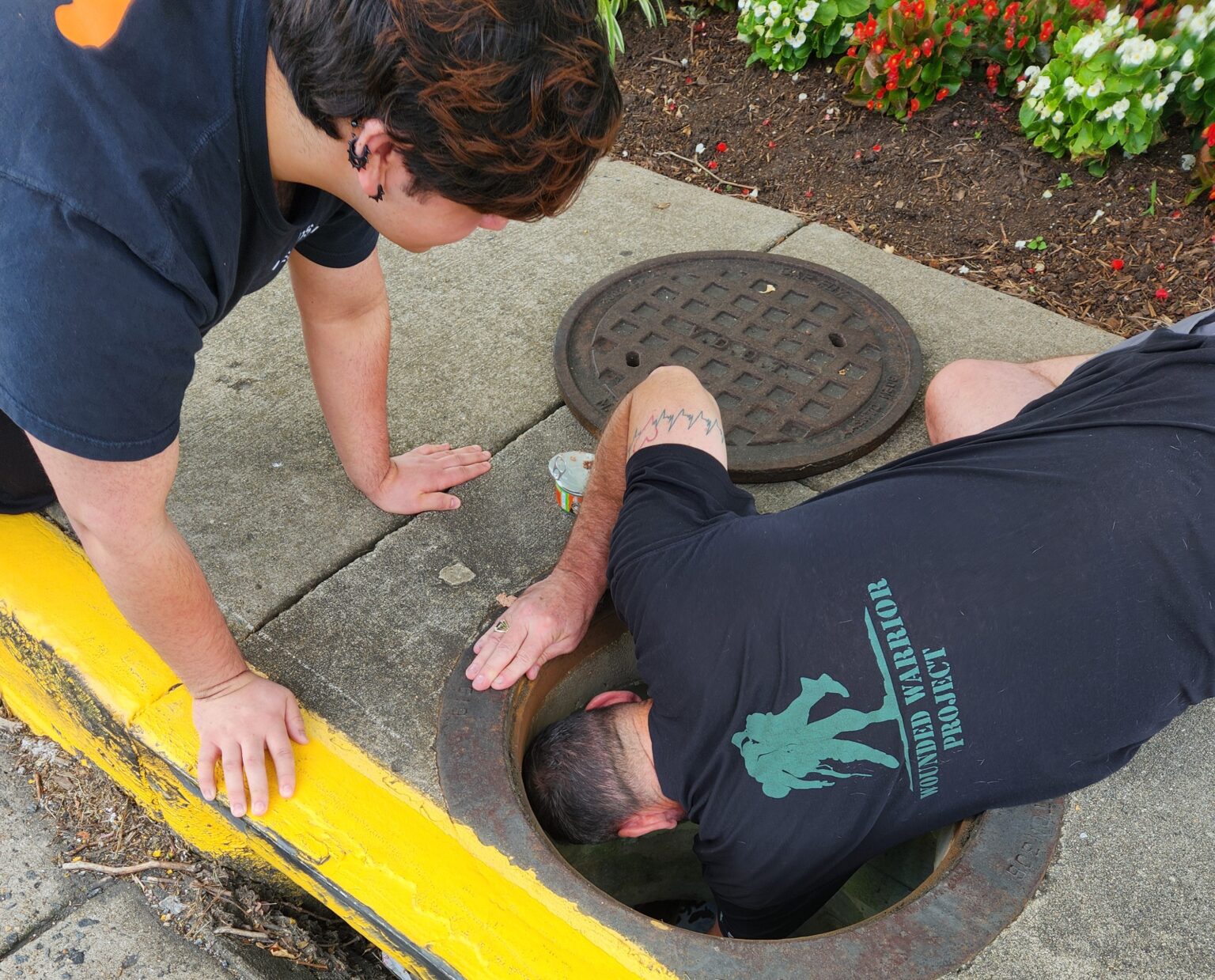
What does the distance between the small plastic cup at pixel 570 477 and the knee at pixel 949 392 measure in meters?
0.88

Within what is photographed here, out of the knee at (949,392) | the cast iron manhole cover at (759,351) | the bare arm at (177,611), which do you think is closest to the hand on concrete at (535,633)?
the bare arm at (177,611)

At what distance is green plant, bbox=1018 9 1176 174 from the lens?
3178mm

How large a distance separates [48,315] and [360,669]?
3.19ft

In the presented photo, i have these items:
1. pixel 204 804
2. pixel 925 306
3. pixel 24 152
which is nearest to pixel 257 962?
pixel 204 804

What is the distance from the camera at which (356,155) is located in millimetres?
1409

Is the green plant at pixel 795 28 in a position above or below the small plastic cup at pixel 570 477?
above

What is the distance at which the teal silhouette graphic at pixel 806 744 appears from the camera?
1679 millimetres

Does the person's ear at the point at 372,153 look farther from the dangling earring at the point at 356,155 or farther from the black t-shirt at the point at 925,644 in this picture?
the black t-shirt at the point at 925,644

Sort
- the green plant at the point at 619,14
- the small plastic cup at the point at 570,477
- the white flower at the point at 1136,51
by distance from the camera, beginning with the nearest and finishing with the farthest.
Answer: the small plastic cup at the point at 570,477
the white flower at the point at 1136,51
the green plant at the point at 619,14

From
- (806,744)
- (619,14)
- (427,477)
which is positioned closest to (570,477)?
(427,477)

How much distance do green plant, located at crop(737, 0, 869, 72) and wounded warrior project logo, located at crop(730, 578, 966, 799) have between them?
9.45 feet

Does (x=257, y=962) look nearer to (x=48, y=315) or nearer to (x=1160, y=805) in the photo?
(x=48, y=315)

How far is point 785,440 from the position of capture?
2523 mm

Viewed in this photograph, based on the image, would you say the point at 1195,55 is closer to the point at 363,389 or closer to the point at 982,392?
the point at 982,392
